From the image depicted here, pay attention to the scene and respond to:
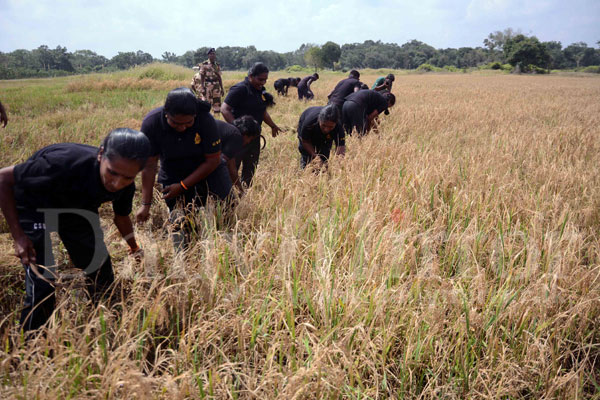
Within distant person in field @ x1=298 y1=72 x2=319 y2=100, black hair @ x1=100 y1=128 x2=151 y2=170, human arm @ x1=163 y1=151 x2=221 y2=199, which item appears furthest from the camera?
distant person in field @ x1=298 y1=72 x2=319 y2=100

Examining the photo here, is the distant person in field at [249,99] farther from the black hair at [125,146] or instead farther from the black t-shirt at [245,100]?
the black hair at [125,146]

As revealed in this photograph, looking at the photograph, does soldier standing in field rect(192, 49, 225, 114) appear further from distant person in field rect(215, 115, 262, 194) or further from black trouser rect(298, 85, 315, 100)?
distant person in field rect(215, 115, 262, 194)

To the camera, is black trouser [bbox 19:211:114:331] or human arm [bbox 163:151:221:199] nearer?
black trouser [bbox 19:211:114:331]

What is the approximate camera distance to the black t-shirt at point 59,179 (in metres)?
1.72

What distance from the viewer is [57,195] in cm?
180

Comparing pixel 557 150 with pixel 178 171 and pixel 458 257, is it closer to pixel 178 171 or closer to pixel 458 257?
pixel 458 257

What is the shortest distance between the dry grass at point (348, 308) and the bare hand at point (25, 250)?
0.30 meters

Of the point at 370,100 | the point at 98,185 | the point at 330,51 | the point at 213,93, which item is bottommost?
the point at 98,185

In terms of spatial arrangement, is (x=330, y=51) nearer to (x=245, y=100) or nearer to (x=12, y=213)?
(x=245, y=100)

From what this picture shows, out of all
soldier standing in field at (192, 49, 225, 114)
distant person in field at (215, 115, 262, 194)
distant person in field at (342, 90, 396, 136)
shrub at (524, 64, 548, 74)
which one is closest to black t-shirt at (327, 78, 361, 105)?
distant person in field at (342, 90, 396, 136)

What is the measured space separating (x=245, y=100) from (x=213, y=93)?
4.87 meters

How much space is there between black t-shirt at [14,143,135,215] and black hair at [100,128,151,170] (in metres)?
0.19

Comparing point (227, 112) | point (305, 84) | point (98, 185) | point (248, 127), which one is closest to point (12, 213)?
point (98, 185)

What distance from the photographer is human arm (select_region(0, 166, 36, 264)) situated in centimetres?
168
